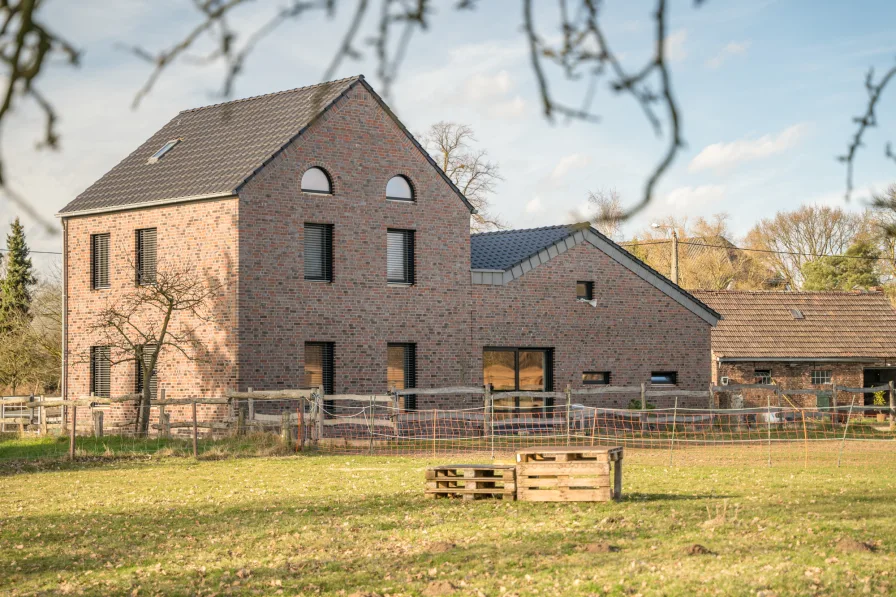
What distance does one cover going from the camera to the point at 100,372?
27.2 meters

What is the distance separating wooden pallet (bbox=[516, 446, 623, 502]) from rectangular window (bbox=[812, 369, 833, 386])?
24.4 m

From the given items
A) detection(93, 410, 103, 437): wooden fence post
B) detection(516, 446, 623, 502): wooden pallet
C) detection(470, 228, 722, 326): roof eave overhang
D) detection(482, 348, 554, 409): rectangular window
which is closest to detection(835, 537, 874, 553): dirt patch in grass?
detection(516, 446, 623, 502): wooden pallet

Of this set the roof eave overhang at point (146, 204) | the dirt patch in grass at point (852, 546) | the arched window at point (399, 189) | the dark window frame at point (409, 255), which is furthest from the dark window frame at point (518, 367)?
the dirt patch in grass at point (852, 546)

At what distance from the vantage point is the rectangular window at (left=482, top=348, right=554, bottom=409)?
91.5 ft

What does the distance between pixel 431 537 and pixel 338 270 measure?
14.9m

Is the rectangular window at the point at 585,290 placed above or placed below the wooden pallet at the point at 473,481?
above

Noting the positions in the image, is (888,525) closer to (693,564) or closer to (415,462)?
(693,564)

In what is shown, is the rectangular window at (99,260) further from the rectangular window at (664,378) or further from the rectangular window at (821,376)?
the rectangular window at (821,376)

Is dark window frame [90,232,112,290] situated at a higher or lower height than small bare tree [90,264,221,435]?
higher

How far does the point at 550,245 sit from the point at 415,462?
10.7m

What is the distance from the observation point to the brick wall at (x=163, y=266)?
24438mm

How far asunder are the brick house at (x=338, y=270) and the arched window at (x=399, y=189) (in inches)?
1.4

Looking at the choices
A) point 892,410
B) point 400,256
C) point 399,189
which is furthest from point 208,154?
point 892,410

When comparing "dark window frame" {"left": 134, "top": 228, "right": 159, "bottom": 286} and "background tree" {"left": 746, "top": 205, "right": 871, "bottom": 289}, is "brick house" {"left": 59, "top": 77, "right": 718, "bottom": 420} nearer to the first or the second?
"dark window frame" {"left": 134, "top": 228, "right": 159, "bottom": 286}
